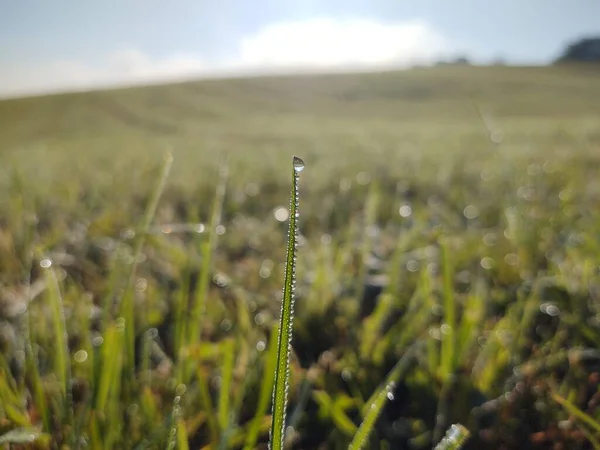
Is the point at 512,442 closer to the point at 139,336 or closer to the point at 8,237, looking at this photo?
the point at 139,336

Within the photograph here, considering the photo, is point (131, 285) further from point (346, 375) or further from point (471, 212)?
point (471, 212)

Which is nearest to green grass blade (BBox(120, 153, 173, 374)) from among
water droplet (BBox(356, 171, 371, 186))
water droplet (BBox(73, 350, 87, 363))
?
water droplet (BBox(73, 350, 87, 363))

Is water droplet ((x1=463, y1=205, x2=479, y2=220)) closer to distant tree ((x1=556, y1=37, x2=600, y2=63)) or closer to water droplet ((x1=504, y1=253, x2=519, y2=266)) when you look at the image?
water droplet ((x1=504, y1=253, x2=519, y2=266))

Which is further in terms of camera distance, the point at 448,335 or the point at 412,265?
the point at 412,265

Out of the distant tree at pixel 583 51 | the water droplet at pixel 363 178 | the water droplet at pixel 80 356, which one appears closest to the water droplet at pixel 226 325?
the water droplet at pixel 80 356

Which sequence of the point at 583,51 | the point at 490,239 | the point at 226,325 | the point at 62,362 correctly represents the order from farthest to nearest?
the point at 583,51, the point at 490,239, the point at 226,325, the point at 62,362

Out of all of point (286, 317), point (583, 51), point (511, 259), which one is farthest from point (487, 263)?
point (583, 51)
